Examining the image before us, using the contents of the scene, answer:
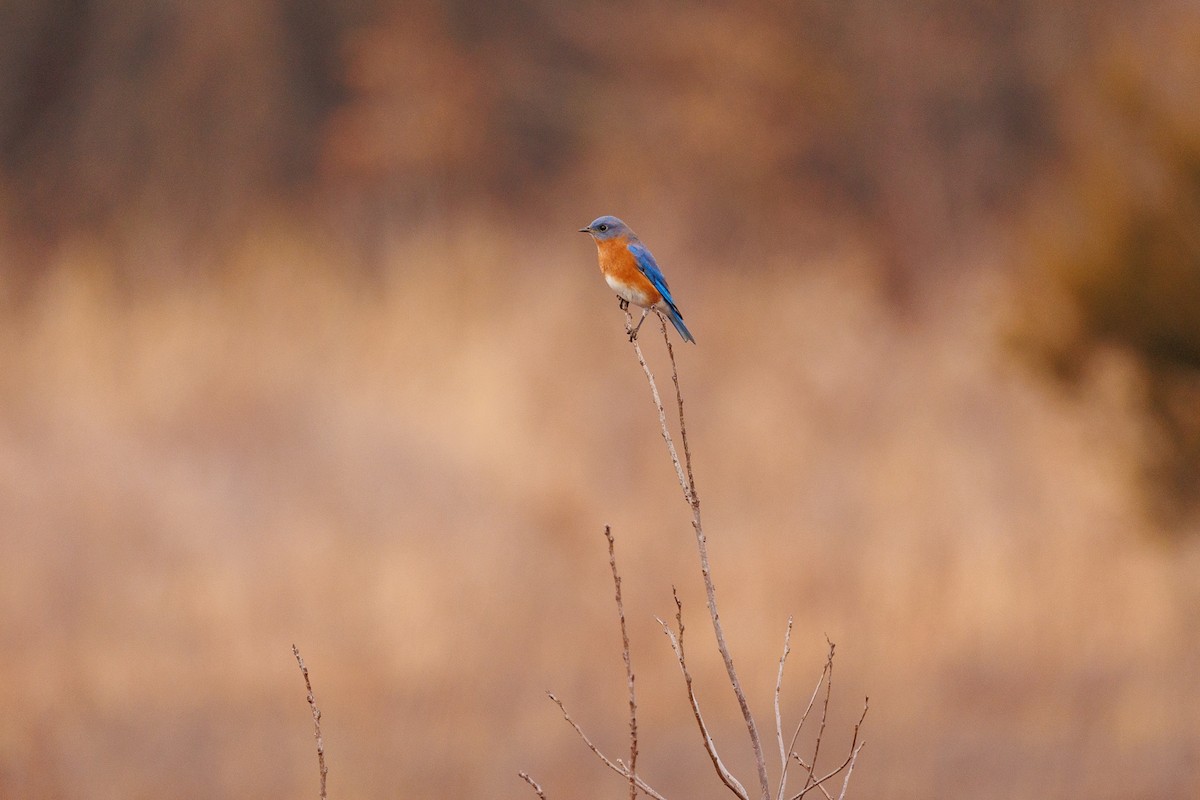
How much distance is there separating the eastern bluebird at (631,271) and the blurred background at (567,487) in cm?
637

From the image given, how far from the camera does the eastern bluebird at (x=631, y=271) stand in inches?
145

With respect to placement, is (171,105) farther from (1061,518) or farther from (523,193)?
(1061,518)

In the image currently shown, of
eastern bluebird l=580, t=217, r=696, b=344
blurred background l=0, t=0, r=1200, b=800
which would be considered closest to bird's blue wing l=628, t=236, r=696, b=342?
eastern bluebird l=580, t=217, r=696, b=344

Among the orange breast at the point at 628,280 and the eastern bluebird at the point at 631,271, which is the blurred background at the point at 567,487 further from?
the orange breast at the point at 628,280

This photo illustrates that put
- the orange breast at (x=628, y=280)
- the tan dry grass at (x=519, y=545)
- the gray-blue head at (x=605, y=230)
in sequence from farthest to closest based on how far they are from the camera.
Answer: the tan dry grass at (x=519, y=545) < the gray-blue head at (x=605, y=230) < the orange breast at (x=628, y=280)

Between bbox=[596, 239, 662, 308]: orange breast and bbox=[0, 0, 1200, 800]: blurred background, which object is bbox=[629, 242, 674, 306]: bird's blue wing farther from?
bbox=[0, 0, 1200, 800]: blurred background

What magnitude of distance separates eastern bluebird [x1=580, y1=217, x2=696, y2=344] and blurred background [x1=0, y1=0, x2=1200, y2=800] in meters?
6.37

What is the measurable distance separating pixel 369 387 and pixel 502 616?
220 centimetres

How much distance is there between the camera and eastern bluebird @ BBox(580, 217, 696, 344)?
368 cm

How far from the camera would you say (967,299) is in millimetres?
13500

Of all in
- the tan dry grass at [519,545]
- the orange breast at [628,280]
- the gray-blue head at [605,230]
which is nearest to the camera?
the orange breast at [628,280]

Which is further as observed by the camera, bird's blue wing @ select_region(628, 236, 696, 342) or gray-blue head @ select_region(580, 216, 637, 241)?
gray-blue head @ select_region(580, 216, 637, 241)

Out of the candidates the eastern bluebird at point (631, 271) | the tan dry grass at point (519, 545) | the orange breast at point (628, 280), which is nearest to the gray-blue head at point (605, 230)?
the eastern bluebird at point (631, 271)

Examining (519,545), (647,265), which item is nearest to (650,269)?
(647,265)
